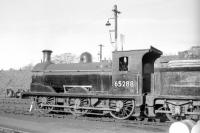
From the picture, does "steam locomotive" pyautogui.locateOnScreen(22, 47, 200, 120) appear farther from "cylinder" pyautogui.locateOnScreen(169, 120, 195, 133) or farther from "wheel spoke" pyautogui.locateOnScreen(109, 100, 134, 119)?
"cylinder" pyautogui.locateOnScreen(169, 120, 195, 133)

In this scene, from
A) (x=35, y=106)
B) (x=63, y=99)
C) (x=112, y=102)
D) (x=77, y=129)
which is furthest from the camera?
(x=35, y=106)

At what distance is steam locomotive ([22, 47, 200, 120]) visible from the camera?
1034cm

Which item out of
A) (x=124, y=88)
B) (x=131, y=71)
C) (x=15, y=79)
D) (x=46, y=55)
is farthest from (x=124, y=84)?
(x=15, y=79)

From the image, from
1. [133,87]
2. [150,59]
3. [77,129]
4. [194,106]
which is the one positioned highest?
[150,59]

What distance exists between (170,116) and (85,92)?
3.79 m

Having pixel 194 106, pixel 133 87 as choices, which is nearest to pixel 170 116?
pixel 194 106

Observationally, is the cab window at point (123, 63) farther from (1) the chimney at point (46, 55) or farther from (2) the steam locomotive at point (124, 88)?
(1) the chimney at point (46, 55)

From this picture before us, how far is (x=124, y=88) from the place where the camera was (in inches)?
444

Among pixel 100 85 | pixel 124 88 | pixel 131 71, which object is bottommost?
pixel 124 88

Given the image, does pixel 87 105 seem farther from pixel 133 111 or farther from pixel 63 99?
pixel 133 111

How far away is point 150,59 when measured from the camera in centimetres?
1209

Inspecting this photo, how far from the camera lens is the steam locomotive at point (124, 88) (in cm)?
1034

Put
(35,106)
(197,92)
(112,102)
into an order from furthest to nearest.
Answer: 1. (35,106)
2. (112,102)
3. (197,92)

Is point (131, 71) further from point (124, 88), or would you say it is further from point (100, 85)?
point (100, 85)
